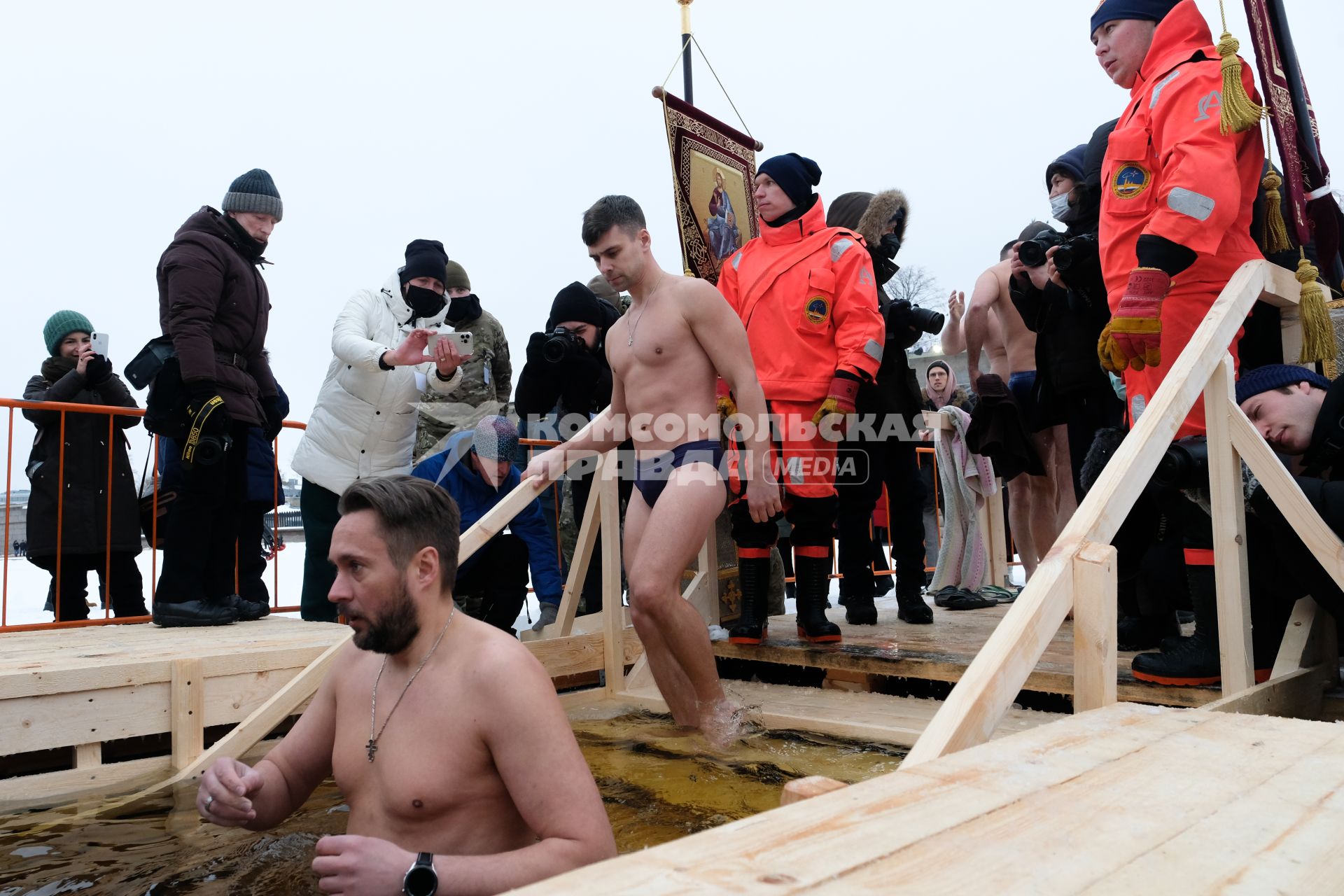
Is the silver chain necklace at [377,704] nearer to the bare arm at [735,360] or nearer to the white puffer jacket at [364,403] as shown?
the bare arm at [735,360]

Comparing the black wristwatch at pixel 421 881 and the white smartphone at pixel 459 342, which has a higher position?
the white smartphone at pixel 459 342

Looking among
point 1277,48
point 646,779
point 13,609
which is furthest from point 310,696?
point 13,609

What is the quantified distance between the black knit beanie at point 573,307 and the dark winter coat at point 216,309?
4.74 ft

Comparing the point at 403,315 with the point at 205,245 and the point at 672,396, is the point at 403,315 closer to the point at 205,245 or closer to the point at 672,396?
the point at 205,245

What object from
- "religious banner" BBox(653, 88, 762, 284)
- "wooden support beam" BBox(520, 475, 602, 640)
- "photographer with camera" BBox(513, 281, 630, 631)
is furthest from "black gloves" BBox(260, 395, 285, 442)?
"religious banner" BBox(653, 88, 762, 284)

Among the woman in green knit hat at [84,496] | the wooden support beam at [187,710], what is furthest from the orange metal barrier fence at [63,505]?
the wooden support beam at [187,710]

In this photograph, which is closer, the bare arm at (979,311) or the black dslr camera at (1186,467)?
the black dslr camera at (1186,467)

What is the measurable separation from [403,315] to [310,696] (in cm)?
239

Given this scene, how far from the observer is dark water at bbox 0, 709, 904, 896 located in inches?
98.9

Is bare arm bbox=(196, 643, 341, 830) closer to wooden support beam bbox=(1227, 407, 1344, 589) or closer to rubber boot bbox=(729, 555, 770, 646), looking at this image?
wooden support beam bbox=(1227, 407, 1344, 589)

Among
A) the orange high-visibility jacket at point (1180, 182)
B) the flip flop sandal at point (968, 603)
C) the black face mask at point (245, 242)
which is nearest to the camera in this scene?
the orange high-visibility jacket at point (1180, 182)

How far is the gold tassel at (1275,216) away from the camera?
3508 millimetres

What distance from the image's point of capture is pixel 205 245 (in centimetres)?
462

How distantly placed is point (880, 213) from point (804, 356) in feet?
3.50
